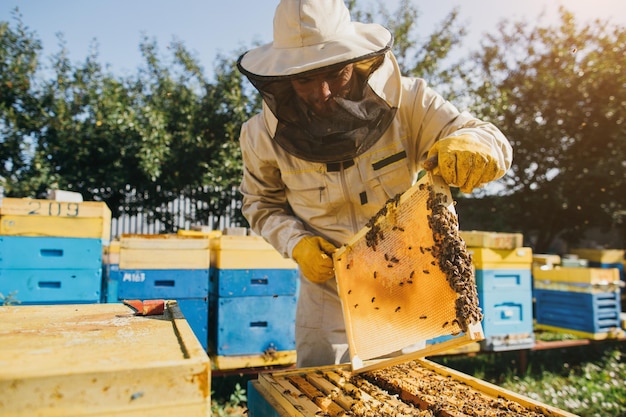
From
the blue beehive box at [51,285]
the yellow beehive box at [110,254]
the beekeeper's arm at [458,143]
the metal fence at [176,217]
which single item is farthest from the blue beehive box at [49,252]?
the metal fence at [176,217]

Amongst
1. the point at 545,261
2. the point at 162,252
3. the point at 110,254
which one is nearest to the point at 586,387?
the point at 545,261

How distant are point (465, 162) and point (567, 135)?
12.3 meters

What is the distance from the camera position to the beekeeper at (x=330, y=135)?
1.80 metres

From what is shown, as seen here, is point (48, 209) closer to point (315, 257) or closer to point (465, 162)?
point (315, 257)

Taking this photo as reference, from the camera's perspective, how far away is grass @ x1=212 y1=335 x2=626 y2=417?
4.21m

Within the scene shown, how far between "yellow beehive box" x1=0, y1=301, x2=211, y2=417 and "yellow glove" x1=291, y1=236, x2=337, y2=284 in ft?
3.09

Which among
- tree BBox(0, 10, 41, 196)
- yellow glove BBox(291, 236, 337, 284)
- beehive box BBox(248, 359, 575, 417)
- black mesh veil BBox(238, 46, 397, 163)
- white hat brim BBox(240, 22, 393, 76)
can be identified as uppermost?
tree BBox(0, 10, 41, 196)

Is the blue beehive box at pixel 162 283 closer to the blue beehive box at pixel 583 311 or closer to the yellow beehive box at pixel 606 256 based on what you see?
the blue beehive box at pixel 583 311

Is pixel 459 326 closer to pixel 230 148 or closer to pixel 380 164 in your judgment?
pixel 380 164

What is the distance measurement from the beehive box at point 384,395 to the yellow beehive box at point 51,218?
272cm

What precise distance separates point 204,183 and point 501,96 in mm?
7127

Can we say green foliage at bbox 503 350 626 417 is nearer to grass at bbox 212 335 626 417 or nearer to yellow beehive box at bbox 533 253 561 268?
grass at bbox 212 335 626 417

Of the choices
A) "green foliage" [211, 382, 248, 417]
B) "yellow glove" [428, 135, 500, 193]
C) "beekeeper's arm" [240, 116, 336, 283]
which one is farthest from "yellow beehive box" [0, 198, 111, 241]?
"yellow glove" [428, 135, 500, 193]

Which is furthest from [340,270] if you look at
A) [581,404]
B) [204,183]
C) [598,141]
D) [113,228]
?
[598,141]
